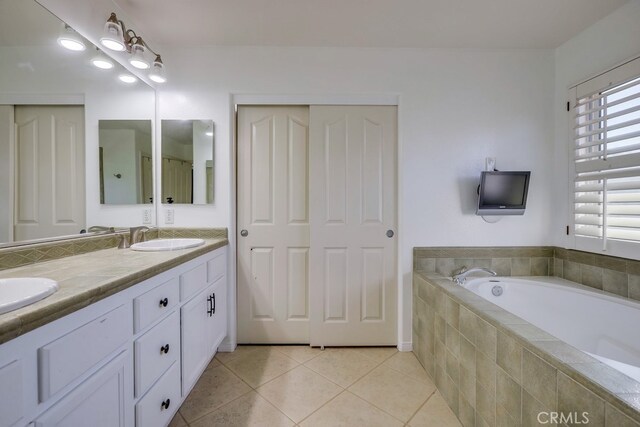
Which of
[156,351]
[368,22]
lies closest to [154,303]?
[156,351]

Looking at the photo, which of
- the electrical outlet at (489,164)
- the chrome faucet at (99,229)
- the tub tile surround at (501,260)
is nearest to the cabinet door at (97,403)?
the chrome faucet at (99,229)

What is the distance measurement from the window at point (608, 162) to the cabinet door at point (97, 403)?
8.77ft

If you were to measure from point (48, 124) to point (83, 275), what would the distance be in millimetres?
839

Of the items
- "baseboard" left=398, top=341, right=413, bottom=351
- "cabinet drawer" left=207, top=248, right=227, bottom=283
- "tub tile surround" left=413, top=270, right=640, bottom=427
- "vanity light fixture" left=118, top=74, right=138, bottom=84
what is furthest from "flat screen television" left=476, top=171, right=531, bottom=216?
"vanity light fixture" left=118, top=74, right=138, bottom=84

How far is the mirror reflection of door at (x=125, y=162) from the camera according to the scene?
1.60m

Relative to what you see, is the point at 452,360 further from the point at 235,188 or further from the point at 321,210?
the point at 235,188

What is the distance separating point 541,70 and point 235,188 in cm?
260

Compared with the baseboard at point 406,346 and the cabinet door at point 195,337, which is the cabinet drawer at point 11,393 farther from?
the baseboard at point 406,346

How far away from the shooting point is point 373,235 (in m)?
2.06

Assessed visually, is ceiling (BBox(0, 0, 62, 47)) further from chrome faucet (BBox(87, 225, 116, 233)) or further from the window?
the window

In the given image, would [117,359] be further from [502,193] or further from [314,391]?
[502,193]

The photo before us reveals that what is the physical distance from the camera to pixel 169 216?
1989mm

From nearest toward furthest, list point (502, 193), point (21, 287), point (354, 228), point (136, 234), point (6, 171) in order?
point (21, 287), point (6, 171), point (136, 234), point (502, 193), point (354, 228)

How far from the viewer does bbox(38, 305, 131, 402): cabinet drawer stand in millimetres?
657
